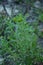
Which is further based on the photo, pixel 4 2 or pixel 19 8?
pixel 4 2

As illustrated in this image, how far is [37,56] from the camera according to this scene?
9.71ft

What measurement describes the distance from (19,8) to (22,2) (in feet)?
0.93

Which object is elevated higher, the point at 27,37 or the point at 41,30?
the point at 27,37

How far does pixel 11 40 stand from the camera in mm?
3004

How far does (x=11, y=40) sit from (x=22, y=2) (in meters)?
1.84

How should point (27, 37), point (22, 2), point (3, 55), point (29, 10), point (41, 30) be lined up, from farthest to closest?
1. point (22, 2)
2. point (29, 10)
3. point (41, 30)
4. point (3, 55)
5. point (27, 37)

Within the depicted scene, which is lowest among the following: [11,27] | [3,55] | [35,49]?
[3,55]

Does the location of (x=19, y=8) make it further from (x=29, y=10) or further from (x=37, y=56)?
(x=37, y=56)

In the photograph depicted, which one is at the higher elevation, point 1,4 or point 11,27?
point 11,27

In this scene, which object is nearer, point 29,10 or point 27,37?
point 27,37

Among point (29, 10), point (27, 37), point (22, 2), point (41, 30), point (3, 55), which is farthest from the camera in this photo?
point (22, 2)

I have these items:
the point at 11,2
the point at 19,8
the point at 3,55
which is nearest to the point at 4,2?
the point at 11,2

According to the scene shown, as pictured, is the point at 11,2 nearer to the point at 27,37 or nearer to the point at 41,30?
the point at 41,30

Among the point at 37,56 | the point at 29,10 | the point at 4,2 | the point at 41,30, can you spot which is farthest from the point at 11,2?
the point at 37,56
